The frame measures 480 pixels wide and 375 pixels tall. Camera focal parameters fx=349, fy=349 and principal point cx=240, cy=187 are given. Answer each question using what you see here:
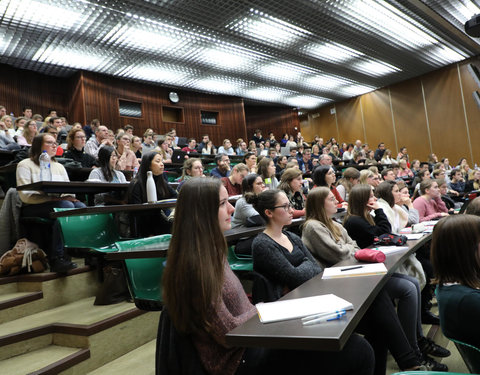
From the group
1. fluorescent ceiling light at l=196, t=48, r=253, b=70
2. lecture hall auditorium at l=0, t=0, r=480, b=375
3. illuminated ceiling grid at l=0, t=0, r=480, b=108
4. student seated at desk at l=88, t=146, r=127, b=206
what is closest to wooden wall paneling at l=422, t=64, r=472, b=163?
lecture hall auditorium at l=0, t=0, r=480, b=375

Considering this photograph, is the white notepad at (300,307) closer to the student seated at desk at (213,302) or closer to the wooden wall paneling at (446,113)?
the student seated at desk at (213,302)

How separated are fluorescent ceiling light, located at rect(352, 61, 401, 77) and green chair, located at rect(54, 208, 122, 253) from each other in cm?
878

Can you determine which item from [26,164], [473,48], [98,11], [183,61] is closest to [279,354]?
[26,164]

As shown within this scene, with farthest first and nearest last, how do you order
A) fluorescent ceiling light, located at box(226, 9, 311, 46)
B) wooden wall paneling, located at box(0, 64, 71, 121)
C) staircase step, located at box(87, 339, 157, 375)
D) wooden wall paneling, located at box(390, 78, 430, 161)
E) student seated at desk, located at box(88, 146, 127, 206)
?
wooden wall paneling, located at box(390, 78, 430, 161)
wooden wall paneling, located at box(0, 64, 71, 121)
fluorescent ceiling light, located at box(226, 9, 311, 46)
student seated at desk, located at box(88, 146, 127, 206)
staircase step, located at box(87, 339, 157, 375)

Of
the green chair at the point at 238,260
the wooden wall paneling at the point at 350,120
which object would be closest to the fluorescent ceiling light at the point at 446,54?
the wooden wall paneling at the point at 350,120

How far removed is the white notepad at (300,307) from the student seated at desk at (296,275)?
576 mm

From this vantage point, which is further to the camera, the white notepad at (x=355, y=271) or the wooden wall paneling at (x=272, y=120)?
the wooden wall paneling at (x=272, y=120)

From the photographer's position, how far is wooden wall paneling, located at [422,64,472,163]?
34.7ft

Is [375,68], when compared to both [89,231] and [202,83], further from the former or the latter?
[89,231]

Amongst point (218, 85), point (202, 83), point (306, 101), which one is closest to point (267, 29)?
point (202, 83)

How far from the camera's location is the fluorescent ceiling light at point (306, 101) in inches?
493

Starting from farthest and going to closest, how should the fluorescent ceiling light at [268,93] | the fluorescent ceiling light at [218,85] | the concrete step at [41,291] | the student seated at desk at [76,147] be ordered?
the fluorescent ceiling light at [268,93], the fluorescent ceiling light at [218,85], the student seated at desk at [76,147], the concrete step at [41,291]

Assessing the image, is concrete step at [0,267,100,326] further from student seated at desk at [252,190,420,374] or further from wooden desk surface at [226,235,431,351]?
wooden desk surface at [226,235,431,351]

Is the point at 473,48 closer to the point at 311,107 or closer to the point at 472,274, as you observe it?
the point at 311,107
